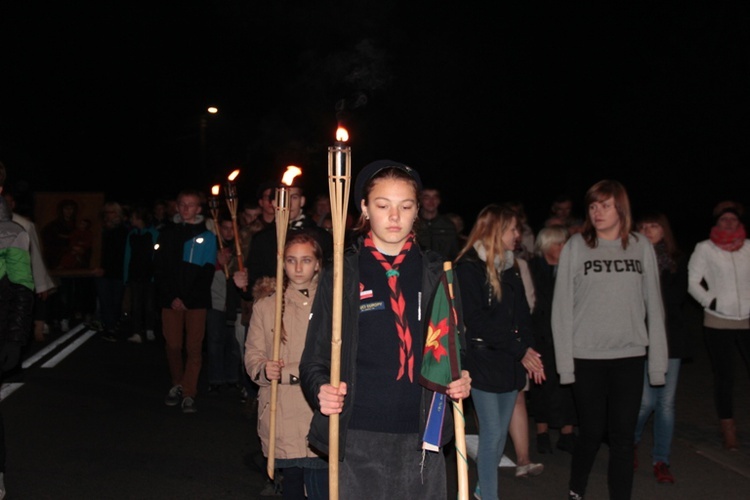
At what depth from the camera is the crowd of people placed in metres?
3.39

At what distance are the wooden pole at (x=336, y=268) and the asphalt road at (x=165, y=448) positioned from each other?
304 centimetres

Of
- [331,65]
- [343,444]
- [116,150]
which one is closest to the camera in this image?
[343,444]

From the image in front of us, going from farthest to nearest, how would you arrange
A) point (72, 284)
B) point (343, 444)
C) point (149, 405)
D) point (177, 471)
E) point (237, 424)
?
1. point (72, 284)
2. point (149, 405)
3. point (237, 424)
4. point (177, 471)
5. point (343, 444)

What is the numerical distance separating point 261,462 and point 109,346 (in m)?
7.38

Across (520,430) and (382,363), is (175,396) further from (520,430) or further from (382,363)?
(382,363)

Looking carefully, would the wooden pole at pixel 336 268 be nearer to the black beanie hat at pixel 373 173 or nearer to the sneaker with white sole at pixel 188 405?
the black beanie hat at pixel 373 173

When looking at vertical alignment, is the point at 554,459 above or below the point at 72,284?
below

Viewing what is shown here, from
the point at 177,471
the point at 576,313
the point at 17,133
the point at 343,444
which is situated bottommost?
the point at 177,471

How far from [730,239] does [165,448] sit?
5.08m

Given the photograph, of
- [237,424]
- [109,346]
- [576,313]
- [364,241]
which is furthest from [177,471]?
[109,346]

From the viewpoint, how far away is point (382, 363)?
3.37 metres

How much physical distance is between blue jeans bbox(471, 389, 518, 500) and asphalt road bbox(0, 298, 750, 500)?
68cm

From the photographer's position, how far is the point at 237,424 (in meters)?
8.13

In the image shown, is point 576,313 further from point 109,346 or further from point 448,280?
point 109,346
